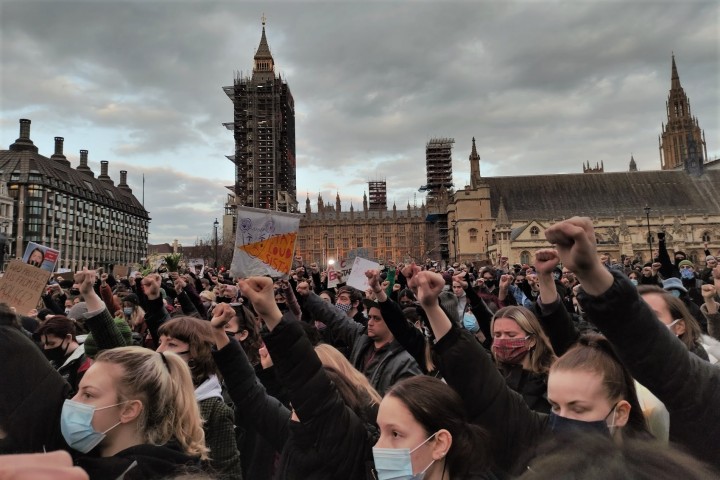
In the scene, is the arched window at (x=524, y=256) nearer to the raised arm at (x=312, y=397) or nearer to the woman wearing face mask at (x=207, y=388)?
the woman wearing face mask at (x=207, y=388)

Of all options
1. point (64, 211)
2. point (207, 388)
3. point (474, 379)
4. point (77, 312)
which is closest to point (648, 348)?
point (474, 379)

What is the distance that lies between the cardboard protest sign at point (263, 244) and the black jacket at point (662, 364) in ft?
9.56

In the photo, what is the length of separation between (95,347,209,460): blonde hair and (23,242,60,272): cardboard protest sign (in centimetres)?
471

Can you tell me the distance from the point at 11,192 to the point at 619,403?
8343 centimetres

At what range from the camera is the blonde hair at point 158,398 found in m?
2.28

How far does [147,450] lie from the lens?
6.84 feet

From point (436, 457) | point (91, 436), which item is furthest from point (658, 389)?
point (91, 436)


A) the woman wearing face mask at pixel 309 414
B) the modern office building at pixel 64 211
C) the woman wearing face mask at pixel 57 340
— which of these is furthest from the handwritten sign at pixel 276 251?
the modern office building at pixel 64 211

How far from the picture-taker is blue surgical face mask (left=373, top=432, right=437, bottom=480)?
1.96m

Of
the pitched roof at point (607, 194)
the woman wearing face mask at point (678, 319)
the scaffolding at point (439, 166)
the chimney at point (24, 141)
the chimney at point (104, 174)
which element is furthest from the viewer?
the chimney at point (104, 174)

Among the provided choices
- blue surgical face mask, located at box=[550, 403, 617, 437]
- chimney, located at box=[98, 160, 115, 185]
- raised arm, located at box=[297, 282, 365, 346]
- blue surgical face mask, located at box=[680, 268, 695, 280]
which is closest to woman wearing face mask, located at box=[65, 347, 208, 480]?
blue surgical face mask, located at box=[550, 403, 617, 437]

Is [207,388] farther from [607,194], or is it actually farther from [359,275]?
[607,194]

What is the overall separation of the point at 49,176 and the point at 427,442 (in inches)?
3331

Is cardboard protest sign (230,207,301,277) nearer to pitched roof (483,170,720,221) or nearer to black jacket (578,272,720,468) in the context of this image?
black jacket (578,272,720,468)
